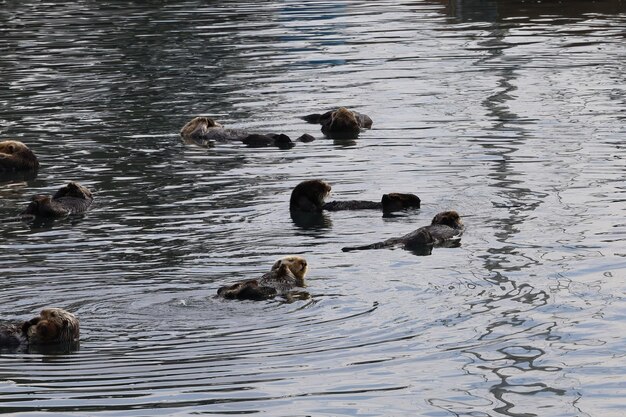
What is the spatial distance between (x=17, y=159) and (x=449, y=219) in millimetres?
5147

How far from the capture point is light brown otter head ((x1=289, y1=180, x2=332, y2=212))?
39.3 feet

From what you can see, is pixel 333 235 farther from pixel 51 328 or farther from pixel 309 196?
pixel 51 328

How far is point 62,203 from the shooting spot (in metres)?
12.3

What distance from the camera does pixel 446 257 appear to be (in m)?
10.2

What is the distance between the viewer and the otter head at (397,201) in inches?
466

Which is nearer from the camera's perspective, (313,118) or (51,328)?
(51,328)

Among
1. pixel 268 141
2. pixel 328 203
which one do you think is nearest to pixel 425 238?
pixel 328 203

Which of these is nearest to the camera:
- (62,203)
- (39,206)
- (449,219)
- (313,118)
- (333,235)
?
(449,219)

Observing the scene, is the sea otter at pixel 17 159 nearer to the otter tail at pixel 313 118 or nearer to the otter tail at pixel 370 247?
the otter tail at pixel 313 118

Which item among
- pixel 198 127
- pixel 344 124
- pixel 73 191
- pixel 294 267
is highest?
pixel 294 267

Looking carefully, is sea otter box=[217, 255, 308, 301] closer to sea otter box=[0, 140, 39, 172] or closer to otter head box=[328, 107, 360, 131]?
sea otter box=[0, 140, 39, 172]

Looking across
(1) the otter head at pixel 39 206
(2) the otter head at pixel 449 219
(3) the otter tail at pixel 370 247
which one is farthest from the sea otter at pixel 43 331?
(1) the otter head at pixel 39 206

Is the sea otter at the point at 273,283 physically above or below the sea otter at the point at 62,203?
above

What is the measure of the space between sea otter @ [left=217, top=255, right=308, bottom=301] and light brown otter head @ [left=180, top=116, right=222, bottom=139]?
631cm
